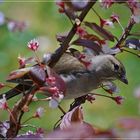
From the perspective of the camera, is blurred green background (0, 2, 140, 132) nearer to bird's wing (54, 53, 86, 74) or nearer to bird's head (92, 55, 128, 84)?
bird's head (92, 55, 128, 84)

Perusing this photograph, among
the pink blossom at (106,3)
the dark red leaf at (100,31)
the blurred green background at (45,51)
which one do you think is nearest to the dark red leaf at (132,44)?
the dark red leaf at (100,31)

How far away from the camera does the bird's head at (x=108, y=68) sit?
1.69 meters

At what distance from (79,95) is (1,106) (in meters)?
0.52

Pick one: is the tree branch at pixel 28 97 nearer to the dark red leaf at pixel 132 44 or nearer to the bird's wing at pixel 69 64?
the dark red leaf at pixel 132 44

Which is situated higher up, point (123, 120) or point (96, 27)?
point (96, 27)

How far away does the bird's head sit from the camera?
1.69 m

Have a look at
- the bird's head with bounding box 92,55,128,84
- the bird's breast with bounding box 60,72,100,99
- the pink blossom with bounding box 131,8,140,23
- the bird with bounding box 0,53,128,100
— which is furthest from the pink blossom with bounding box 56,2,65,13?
the bird's head with bounding box 92,55,128,84

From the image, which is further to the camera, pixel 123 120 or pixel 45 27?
pixel 45 27

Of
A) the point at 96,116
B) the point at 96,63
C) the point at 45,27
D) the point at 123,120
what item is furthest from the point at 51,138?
the point at 45,27

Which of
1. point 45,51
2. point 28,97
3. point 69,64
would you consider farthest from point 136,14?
point 45,51

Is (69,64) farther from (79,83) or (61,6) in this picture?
(61,6)

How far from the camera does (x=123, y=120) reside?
0.66 m

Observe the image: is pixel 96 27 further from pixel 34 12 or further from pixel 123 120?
pixel 34 12

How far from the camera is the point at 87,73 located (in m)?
1.73
